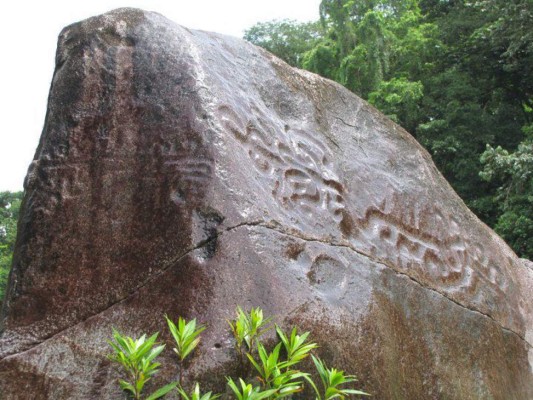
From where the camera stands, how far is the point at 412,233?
3.63 metres

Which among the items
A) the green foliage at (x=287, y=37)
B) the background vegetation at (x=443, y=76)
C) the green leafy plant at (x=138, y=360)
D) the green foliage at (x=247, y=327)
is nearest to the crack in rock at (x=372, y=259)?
the green foliage at (x=247, y=327)

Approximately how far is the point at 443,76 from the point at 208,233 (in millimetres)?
14620

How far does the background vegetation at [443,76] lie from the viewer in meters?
14.4

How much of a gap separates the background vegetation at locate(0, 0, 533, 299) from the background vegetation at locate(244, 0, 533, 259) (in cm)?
2

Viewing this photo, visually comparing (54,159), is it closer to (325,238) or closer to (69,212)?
(69,212)

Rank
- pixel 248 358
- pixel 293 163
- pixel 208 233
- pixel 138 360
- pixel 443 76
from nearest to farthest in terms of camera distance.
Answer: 1. pixel 138 360
2. pixel 248 358
3. pixel 208 233
4. pixel 293 163
5. pixel 443 76

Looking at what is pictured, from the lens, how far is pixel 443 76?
52.3 feet

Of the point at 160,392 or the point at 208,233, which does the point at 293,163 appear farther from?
the point at 160,392

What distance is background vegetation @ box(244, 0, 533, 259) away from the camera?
568 inches

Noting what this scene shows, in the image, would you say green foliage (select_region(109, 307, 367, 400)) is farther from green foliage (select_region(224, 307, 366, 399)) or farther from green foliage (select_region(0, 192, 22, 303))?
green foliage (select_region(0, 192, 22, 303))

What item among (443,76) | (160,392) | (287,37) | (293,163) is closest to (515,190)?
(443,76)

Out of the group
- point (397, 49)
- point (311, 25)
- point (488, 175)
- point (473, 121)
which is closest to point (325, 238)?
point (488, 175)

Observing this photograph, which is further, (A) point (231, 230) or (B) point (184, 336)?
(A) point (231, 230)

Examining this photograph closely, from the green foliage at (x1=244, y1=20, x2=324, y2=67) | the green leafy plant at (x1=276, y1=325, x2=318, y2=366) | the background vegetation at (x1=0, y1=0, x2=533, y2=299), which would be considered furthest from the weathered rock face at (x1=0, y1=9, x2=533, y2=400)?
the green foliage at (x1=244, y1=20, x2=324, y2=67)
